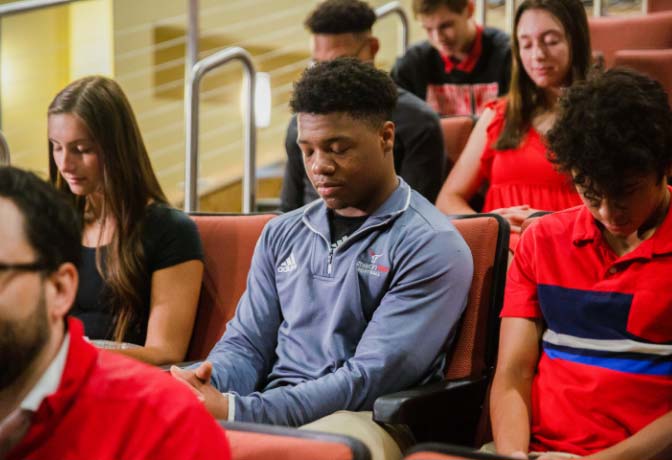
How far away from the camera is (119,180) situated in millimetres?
2301

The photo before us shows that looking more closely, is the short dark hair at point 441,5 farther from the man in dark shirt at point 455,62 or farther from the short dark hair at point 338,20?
the short dark hair at point 338,20

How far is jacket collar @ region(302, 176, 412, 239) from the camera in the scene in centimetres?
200

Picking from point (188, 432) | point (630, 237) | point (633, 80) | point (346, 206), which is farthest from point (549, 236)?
point (188, 432)

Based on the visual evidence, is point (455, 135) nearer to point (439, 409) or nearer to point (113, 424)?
point (439, 409)

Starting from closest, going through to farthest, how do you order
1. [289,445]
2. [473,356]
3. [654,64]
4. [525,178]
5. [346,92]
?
[289,445], [473,356], [346,92], [525,178], [654,64]

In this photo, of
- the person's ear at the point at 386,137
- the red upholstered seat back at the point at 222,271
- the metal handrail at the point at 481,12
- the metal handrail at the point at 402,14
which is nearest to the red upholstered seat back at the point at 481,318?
the person's ear at the point at 386,137

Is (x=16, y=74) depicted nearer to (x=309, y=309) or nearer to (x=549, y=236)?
(x=309, y=309)

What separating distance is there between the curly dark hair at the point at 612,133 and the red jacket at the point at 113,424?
0.80 metres

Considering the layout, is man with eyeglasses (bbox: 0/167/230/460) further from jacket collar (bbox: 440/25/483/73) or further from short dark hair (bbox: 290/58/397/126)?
jacket collar (bbox: 440/25/483/73)

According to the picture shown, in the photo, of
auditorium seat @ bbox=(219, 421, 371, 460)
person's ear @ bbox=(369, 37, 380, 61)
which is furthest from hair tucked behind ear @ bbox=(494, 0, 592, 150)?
auditorium seat @ bbox=(219, 421, 371, 460)

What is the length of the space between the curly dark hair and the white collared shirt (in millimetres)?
882

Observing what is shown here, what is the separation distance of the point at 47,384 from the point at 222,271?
1268 mm

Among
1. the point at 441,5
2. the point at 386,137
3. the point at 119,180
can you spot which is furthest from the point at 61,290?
the point at 441,5

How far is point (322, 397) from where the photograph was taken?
1806 mm
